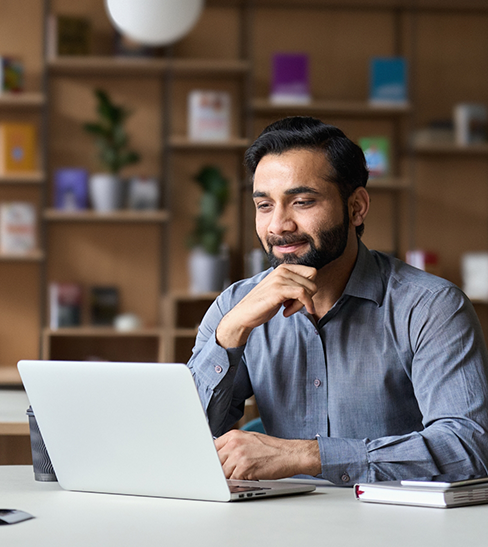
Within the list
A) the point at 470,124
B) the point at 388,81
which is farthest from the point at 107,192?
the point at 470,124

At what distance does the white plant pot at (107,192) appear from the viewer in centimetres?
416

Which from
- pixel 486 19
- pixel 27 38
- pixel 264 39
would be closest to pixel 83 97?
pixel 27 38

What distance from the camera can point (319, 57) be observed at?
4.52m

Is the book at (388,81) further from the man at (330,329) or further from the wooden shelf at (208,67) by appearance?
the man at (330,329)

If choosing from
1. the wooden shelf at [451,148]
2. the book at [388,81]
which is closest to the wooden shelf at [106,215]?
the book at [388,81]

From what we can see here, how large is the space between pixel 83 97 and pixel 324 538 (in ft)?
12.7

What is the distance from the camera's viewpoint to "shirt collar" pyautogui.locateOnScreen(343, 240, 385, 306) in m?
1.60

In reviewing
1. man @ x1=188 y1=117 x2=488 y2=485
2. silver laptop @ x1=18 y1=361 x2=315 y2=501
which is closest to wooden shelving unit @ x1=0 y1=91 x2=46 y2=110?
man @ x1=188 y1=117 x2=488 y2=485

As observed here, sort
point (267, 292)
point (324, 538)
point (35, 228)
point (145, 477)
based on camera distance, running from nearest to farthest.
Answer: point (324, 538)
point (145, 477)
point (267, 292)
point (35, 228)

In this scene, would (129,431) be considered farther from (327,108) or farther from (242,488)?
(327,108)

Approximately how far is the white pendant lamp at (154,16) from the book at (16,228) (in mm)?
1660

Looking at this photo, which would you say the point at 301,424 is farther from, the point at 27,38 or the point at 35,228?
the point at 27,38

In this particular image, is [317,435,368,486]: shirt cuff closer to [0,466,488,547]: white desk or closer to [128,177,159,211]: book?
[0,466,488,547]: white desk

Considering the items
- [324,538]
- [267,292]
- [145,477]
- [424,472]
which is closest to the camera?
[324,538]
